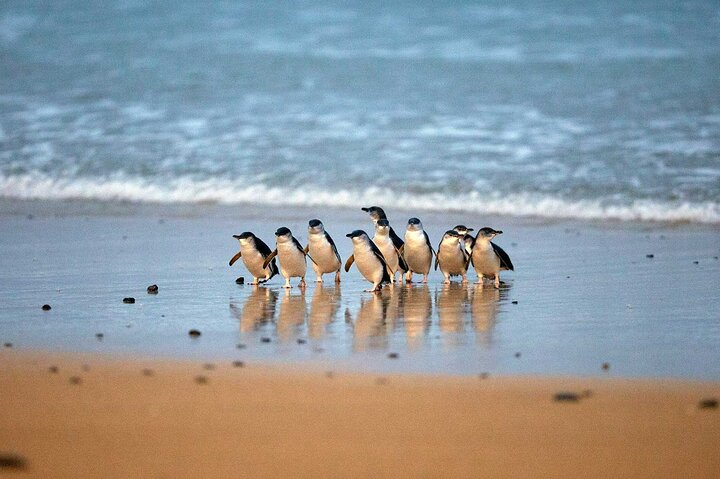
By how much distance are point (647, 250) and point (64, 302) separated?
17.0 ft

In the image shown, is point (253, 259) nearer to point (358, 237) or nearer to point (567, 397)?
point (358, 237)

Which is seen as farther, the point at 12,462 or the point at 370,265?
the point at 370,265

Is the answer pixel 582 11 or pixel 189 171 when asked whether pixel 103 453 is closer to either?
pixel 189 171

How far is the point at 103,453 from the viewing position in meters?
4.78

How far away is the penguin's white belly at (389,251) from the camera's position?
9552mm

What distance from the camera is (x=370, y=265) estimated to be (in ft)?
29.6

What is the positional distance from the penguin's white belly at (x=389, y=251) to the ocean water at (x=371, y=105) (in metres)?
3.85

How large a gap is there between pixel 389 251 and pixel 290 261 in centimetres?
81

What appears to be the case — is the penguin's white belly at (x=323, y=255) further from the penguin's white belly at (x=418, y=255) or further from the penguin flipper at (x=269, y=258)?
the penguin's white belly at (x=418, y=255)

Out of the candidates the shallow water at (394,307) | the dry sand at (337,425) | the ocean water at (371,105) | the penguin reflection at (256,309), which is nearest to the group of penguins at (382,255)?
the shallow water at (394,307)

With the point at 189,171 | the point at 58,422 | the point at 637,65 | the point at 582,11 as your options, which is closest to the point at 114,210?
the point at 189,171

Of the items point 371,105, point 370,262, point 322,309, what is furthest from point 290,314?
point 371,105

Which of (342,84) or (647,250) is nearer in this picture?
(647,250)

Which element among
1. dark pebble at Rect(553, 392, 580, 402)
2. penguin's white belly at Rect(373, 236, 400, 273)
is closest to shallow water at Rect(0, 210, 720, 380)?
penguin's white belly at Rect(373, 236, 400, 273)
